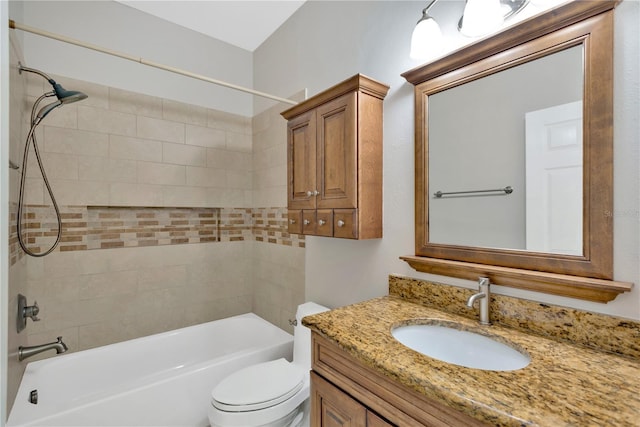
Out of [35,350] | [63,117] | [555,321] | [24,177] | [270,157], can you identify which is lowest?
[35,350]

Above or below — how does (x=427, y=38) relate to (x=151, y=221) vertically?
above

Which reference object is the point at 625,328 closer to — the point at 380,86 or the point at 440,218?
the point at 440,218

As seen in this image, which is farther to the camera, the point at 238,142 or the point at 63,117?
the point at 238,142

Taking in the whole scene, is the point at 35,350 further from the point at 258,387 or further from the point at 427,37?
the point at 427,37

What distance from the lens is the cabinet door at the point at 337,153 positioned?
4.71 ft

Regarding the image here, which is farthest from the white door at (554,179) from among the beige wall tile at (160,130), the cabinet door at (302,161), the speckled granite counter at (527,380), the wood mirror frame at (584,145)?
the beige wall tile at (160,130)

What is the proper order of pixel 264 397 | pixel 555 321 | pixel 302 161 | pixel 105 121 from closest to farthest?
pixel 555 321 < pixel 264 397 < pixel 302 161 < pixel 105 121

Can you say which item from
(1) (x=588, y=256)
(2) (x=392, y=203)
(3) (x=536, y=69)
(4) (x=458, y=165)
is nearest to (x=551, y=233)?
(1) (x=588, y=256)

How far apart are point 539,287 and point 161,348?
221cm

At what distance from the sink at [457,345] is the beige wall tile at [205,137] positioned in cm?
212

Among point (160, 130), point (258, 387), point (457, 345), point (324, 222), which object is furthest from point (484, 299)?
point (160, 130)

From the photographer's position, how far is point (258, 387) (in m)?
1.44

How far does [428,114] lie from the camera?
1.34m

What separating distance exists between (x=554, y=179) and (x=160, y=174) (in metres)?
2.39
